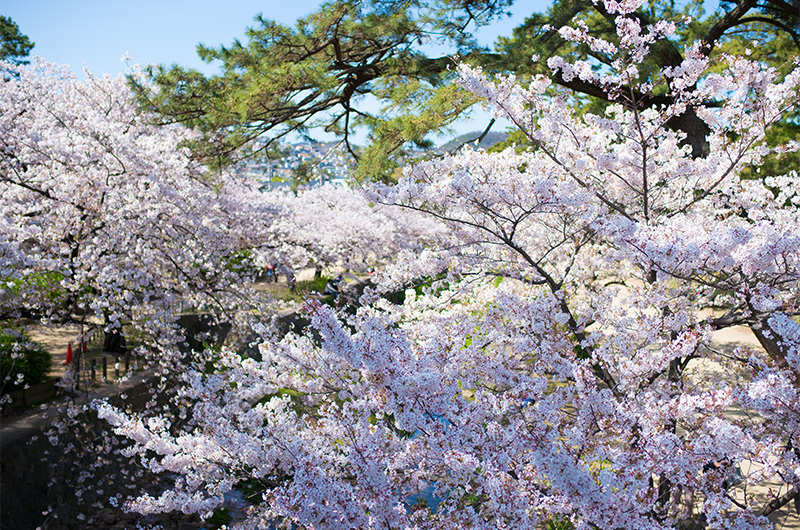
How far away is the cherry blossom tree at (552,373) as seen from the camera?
227cm

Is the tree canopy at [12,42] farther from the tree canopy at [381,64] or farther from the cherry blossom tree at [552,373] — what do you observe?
the cherry blossom tree at [552,373]

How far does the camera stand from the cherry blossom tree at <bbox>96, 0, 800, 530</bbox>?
227 centimetres

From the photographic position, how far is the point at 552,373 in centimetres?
365

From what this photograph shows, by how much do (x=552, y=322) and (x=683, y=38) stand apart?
25.6 ft

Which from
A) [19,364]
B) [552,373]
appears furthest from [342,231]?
[552,373]

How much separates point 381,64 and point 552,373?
5771 mm

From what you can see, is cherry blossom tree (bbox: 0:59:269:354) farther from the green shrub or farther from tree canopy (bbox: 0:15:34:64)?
tree canopy (bbox: 0:15:34:64)

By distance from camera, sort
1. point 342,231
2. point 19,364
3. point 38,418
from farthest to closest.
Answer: point 342,231 < point 19,364 < point 38,418

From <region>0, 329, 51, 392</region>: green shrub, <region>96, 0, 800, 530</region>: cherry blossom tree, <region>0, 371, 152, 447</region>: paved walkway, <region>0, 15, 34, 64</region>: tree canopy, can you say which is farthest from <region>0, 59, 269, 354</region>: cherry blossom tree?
<region>0, 15, 34, 64</region>: tree canopy

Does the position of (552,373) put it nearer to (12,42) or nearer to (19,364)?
(19,364)

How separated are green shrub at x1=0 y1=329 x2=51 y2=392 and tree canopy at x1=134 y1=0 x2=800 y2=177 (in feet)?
11.3

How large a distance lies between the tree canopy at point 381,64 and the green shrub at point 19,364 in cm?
345

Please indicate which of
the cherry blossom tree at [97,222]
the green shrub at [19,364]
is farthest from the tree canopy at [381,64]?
the green shrub at [19,364]

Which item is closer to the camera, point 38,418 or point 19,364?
point 38,418
